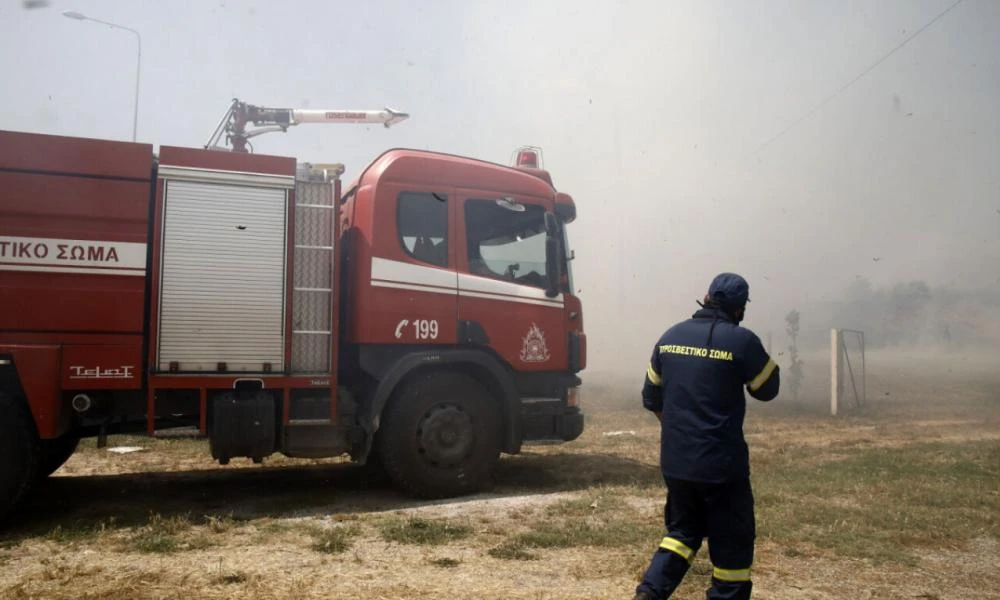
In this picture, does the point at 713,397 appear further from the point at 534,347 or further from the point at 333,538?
the point at 534,347

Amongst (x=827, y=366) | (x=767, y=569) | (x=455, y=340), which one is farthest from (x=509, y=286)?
(x=827, y=366)

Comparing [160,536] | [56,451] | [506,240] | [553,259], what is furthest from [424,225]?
[56,451]

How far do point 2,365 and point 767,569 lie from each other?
5.83 metres

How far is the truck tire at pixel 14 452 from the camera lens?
5832 mm

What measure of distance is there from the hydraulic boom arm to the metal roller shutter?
20.7 ft

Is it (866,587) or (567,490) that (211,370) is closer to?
(567,490)

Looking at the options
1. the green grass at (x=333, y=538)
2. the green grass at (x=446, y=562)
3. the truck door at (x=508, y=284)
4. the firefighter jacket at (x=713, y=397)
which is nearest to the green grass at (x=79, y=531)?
the green grass at (x=333, y=538)

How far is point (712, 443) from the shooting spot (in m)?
3.74

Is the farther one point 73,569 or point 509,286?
point 509,286

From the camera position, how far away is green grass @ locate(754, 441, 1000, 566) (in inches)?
223

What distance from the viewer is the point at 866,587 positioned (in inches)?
183

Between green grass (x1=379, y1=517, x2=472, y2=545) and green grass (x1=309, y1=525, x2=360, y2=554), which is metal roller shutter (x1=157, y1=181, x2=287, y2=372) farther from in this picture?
green grass (x1=379, y1=517, x2=472, y2=545)

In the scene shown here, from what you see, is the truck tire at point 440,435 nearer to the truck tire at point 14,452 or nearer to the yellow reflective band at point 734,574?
the truck tire at point 14,452

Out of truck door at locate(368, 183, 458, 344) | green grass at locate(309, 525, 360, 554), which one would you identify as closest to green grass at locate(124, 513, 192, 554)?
green grass at locate(309, 525, 360, 554)
